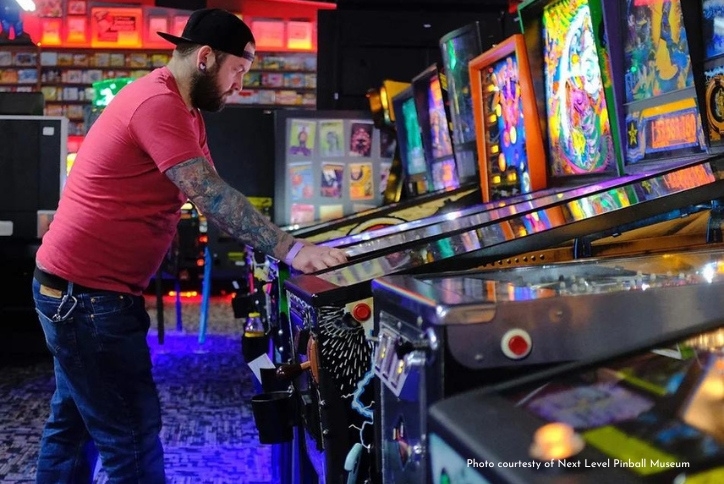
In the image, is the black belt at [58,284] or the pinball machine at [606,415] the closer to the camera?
the pinball machine at [606,415]

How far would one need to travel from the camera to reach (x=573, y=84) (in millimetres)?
2529

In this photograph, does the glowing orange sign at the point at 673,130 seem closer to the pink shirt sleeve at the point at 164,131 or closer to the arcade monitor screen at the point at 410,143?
the pink shirt sleeve at the point at 164,131

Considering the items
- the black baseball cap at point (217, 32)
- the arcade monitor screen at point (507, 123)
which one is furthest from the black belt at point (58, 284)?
the arcade monitor screen at point (507, 123)

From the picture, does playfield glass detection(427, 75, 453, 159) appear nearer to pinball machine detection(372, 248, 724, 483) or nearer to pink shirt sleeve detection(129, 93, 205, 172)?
pink shirt sleeve detection(129, 93, 205, 172)

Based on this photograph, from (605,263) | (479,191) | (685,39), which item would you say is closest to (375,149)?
(479,191)

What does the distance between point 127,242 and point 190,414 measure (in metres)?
2.13

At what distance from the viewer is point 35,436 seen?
3238 millimetres

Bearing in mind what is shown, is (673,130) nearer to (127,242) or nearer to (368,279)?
(368,279)

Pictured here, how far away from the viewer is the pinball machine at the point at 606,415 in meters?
0.64

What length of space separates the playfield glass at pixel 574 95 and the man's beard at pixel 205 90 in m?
1.13

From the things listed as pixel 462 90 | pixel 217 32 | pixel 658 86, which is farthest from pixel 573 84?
pixel 217 32

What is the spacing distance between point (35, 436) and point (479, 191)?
7.09ft

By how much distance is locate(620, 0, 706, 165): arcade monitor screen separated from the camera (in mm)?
1904

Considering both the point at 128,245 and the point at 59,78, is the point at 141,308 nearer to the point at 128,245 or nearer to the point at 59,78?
the point at 128,245
